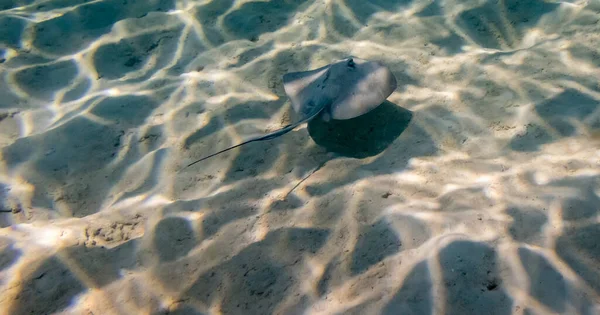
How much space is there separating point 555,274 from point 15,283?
3.64m

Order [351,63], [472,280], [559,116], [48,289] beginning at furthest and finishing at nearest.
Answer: [351,63]
[559,116]
[48,289]
[472,280]

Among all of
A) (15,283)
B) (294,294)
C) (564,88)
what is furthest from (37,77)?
(564,88)

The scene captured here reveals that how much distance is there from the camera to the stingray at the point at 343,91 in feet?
11.5

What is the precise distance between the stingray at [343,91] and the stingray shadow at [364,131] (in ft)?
1.09

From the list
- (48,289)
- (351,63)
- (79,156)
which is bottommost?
(48,289)

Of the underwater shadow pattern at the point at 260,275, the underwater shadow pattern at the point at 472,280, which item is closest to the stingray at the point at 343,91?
the underwater shadow pattern at the point at 260,275

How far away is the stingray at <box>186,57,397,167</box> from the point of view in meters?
3.50

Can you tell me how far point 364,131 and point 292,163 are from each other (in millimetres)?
851

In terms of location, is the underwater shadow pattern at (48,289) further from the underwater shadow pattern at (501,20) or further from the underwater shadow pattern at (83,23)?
the underwater shadow pattern at (501,20)

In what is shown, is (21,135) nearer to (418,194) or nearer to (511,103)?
(418,194)

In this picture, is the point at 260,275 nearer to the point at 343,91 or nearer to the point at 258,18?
the point at 343,91

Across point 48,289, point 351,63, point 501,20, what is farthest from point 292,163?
point 501,20

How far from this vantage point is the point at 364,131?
12.6 feet

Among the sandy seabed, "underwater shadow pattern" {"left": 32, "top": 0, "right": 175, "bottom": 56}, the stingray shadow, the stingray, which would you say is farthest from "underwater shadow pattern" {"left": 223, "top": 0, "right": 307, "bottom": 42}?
the stingray shadow
